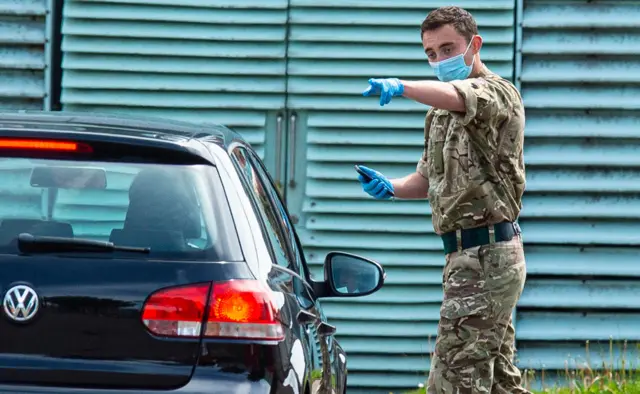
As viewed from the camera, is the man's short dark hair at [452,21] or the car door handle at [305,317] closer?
the car door handle at [305,317]

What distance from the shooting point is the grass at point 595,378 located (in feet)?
22.7

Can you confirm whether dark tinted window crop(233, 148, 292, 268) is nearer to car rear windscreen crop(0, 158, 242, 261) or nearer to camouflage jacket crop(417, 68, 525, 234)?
car rear windscreen crop(0, 158, 242, 261)

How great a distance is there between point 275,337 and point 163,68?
516 centimetres

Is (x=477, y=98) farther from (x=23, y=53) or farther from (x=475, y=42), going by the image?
(x=23, y=53)

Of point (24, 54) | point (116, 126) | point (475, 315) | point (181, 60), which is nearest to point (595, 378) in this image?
point (475, 315)

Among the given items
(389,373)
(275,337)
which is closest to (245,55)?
(389,373)

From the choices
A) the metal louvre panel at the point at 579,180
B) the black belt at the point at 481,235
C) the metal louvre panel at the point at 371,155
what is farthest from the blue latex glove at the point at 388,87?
the metal louvre panel at the point at 579,180

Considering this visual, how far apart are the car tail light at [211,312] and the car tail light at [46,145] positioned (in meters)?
0.43

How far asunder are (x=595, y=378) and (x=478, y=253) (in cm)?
228

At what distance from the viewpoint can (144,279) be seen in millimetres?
3033

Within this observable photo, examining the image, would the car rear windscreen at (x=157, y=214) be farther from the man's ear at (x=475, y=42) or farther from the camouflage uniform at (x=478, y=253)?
the man's ear at (x=475, y=42)

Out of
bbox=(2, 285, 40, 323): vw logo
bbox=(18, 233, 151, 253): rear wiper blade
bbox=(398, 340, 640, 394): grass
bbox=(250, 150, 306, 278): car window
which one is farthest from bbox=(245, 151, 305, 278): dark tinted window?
bbox=(398, 340, 640, 394): grass

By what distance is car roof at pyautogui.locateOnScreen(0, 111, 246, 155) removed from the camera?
3.22 meters

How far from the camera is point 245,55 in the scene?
805cm
